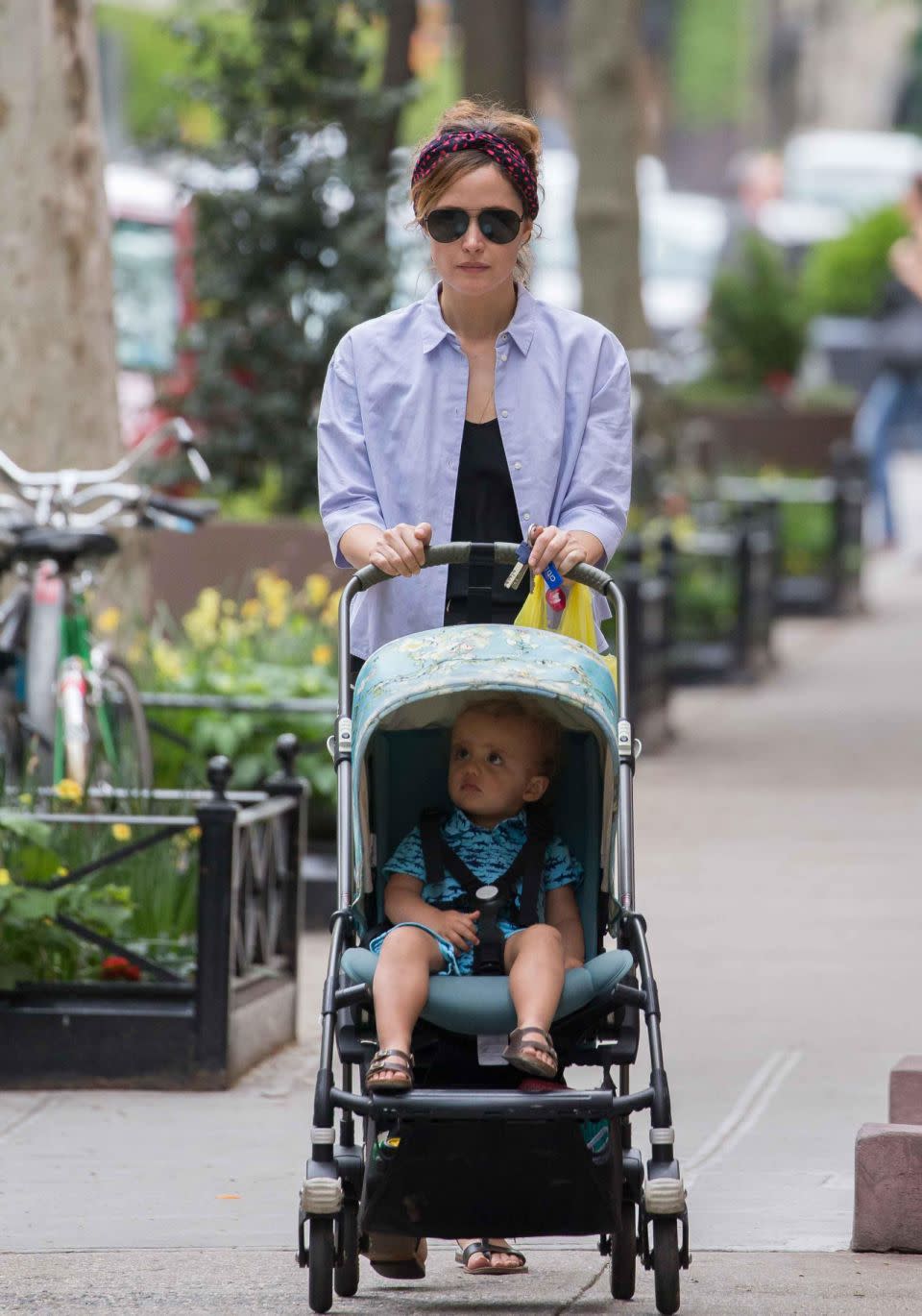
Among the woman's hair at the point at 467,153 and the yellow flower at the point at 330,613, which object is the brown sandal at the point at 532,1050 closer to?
the woman's hair at the point at 467,153

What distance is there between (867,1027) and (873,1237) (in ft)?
6.87

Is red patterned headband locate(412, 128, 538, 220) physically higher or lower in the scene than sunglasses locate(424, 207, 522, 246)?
higher

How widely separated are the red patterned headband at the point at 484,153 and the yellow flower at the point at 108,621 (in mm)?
4220

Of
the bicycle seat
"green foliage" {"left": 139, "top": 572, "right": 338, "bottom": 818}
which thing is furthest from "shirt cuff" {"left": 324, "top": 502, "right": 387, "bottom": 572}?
"green foliage" {"left": 139, "top": 572, "right": 338, "bottom": 818}

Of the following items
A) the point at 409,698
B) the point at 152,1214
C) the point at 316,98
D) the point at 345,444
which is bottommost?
the point at 152,1214

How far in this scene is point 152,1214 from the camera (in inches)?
215

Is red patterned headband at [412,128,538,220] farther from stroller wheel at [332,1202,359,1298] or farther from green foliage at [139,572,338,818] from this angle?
green foliage at [139,572,338,818]

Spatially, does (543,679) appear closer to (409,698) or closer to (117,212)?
(409,698)

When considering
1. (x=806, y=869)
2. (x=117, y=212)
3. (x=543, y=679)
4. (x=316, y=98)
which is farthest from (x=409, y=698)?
(x=117, y=212)

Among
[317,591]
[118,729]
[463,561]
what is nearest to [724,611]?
[317,591]

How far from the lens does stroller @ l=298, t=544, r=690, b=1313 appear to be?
448cm

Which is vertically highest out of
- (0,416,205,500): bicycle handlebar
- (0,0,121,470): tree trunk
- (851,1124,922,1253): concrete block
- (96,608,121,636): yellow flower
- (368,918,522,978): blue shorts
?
(0,0,121,470): tree trunk

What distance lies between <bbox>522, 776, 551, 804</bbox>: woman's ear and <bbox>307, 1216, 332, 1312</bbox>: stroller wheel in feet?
2.72

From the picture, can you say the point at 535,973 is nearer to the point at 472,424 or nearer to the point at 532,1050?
the point at 532,1050
